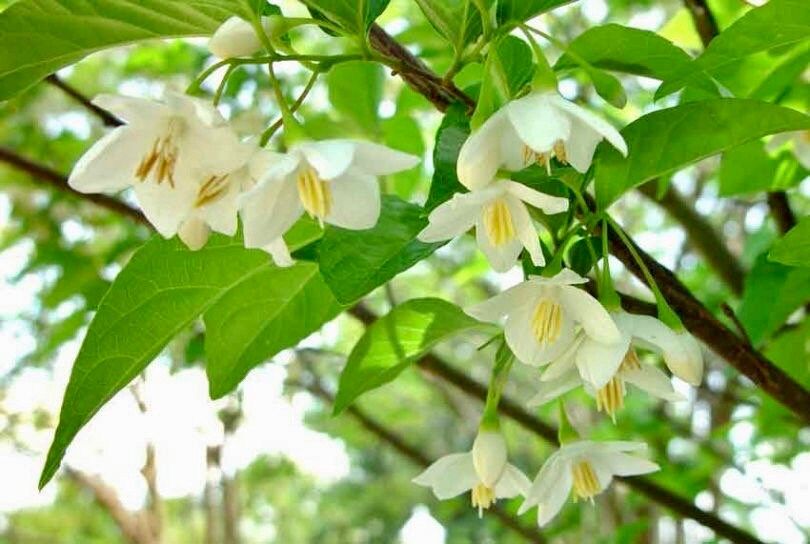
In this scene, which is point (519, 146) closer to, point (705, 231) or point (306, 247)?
point (306, 247)

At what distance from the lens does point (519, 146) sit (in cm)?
91

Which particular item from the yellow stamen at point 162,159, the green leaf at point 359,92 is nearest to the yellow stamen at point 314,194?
the yellow stamen at point 162,159

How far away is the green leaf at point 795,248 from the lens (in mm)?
977

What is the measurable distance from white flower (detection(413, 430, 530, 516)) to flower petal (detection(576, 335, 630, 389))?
0.24 meters

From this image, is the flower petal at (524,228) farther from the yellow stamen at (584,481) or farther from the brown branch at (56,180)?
the brown branch at (56,180)

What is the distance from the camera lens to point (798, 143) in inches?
63.0

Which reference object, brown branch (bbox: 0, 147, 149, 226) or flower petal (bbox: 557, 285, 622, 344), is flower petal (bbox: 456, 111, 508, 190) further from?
brown branch (bbox: 0, 147, 149, 226)

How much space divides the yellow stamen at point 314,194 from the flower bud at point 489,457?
0.40 meters

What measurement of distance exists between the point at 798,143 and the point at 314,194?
98 cm

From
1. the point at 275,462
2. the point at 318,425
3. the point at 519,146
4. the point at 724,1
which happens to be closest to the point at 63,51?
the point at 519,146

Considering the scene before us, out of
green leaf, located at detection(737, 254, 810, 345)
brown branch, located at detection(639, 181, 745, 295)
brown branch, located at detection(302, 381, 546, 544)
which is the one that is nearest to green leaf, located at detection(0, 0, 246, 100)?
green leaf, located at detection(737, 254, 810, 345)

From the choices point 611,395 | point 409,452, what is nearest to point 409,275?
point 409,452

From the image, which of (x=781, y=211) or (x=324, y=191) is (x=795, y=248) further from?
(x=781, y=211)

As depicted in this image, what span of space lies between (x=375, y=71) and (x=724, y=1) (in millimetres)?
705
